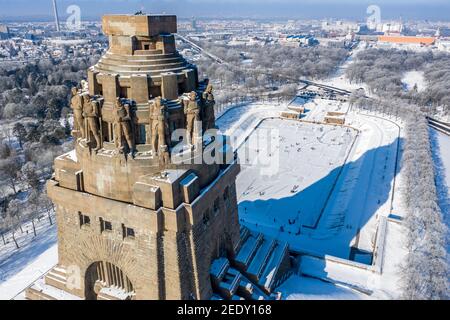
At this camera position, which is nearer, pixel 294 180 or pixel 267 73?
pixel 294 180

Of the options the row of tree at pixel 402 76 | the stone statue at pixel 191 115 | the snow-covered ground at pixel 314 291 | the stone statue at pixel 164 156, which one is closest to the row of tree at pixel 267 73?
the row of tree at pixel 402 76

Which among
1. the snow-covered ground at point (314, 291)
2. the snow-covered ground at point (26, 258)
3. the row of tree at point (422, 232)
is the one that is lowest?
the snow-covered ground at point (26, 258)

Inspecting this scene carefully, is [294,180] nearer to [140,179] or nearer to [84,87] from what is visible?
[140,179]

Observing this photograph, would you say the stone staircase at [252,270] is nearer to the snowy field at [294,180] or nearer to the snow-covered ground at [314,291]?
the snow-covered ground at [314,291]

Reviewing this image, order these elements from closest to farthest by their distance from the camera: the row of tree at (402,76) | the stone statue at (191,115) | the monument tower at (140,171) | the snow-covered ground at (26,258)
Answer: the monument tower at (140,171), the stone statue at (191,115), the snow-covered ground at (26,258), the row of tree at (402,76)

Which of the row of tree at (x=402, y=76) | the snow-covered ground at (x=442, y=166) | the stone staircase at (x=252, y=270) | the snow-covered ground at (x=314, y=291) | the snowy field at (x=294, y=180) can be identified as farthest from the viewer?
the row of tree at (x=402, y=76)

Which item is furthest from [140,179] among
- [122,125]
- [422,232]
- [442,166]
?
[442,166]

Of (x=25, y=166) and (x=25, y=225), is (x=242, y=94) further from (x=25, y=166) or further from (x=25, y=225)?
(x=25, y=225)
